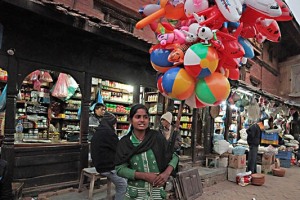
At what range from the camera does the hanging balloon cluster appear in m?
2.67

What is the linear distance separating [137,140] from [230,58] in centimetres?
140

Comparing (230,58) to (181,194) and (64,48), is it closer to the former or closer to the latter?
(64,48)

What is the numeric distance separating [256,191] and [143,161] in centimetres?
670

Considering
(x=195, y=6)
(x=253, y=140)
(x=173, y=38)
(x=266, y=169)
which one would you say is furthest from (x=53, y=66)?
(x=266, y=169)

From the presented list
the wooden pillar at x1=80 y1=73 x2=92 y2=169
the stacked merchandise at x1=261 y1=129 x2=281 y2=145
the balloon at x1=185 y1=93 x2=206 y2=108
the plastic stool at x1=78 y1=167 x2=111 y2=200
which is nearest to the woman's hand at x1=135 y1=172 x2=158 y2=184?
the balloon at x1=185 y1=93 x2=206 y2=108

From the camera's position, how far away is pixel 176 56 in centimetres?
280

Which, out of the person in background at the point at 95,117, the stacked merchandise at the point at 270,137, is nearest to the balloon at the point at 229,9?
the person in background at the point at 95,117

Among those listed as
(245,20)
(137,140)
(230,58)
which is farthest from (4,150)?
(245,20)

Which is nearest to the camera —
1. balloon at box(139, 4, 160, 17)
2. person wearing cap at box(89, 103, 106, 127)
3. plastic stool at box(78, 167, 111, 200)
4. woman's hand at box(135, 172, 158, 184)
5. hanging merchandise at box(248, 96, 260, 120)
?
woman's hand at box(135, 172, 158, 184)

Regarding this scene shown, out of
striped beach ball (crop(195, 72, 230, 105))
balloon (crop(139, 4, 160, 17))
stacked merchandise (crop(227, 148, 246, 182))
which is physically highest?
balloon (crop(139, 4, 160, 17))

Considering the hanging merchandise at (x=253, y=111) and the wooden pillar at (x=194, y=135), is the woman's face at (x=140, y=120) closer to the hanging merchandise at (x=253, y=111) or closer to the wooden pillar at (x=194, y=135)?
the wooden pillar at (x=194, y=135)

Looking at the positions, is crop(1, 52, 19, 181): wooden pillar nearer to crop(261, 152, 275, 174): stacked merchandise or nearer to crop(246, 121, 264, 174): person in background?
crop(246, 121, 264, 174): person in background

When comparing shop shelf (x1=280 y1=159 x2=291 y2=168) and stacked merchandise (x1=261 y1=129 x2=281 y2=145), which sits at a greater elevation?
stacked merchandise (x1=261 y1=129 x2=281 y2=145)

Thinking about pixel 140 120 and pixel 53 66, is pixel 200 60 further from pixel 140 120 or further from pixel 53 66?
pixel 53 66
